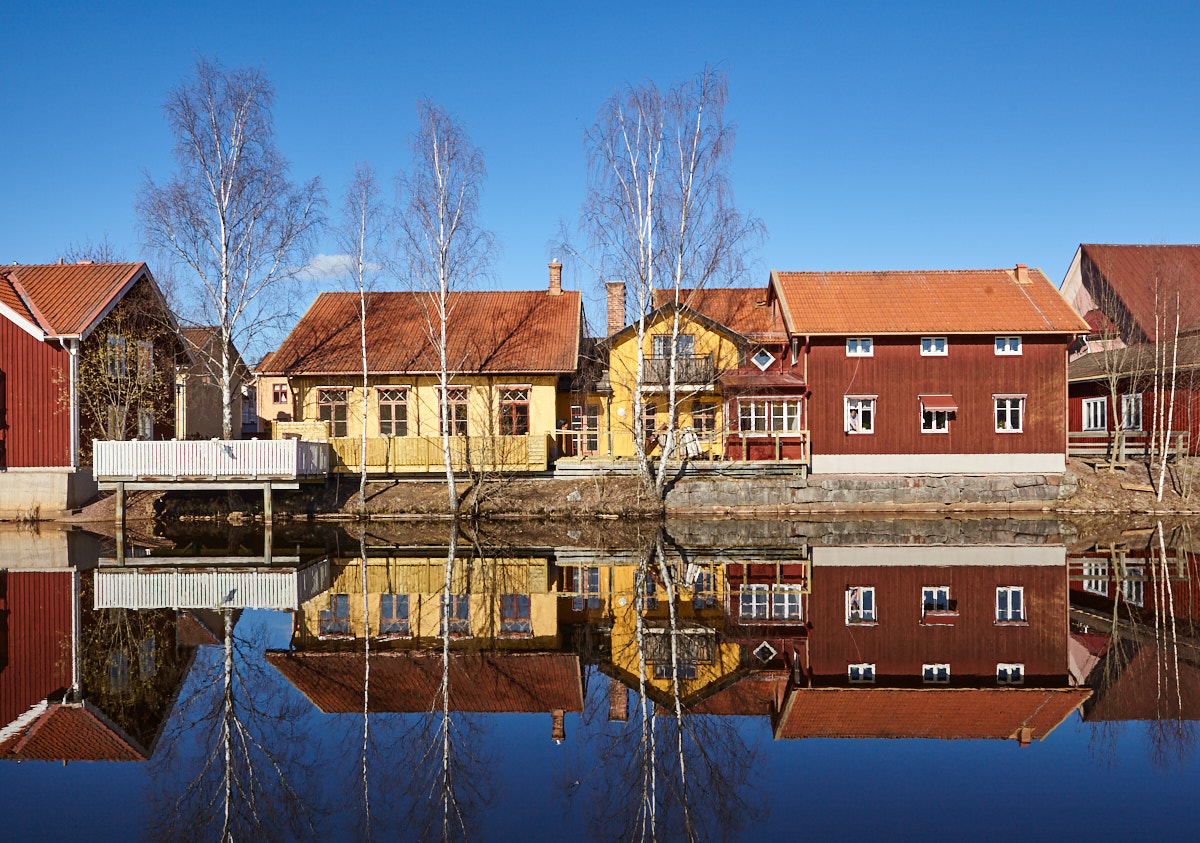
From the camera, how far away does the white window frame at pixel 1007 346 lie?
91.1ft

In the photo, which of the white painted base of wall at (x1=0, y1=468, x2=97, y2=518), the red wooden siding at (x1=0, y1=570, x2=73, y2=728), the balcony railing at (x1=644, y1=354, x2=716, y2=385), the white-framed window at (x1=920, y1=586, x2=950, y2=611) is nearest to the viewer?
the red wooden siding at (x1=0, y1=570, x2=73, y2=728)

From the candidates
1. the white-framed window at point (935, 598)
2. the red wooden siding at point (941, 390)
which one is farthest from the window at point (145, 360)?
→ the white-framed window at point (935, 598)

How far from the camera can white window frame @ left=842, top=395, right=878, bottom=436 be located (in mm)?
27719

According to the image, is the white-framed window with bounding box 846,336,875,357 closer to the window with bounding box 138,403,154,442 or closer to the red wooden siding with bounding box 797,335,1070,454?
the red wooden siding with bounding box 797,335,1070,454

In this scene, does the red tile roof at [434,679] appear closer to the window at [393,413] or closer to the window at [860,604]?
the window at [860,604]

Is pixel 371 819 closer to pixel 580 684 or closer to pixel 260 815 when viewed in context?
pixel 260 815

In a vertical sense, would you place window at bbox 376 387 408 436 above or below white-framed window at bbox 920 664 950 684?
above

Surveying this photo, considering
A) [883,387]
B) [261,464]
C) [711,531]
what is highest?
[883,387]

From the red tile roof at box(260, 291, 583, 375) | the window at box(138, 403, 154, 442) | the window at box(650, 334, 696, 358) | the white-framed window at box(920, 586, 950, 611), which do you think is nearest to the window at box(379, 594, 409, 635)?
the white-framed window at box(920, 586, 950, 611)

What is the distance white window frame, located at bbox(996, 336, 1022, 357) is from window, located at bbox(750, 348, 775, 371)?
23.3ft

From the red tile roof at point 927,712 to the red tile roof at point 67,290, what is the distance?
24.4 metres

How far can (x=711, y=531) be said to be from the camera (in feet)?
72.2

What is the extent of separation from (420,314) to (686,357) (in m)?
9.72

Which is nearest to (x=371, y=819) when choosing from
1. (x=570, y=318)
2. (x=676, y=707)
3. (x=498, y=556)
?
(x=676, y=707)
